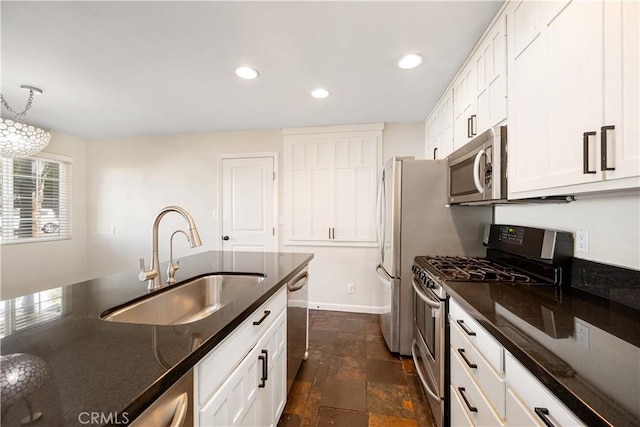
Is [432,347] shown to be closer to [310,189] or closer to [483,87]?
[483,87]

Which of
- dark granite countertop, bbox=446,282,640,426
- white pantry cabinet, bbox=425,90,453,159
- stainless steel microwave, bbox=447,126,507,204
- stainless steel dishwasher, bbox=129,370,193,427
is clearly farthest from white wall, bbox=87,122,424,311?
stainless steel dishwasher, bbox=129,370,193,427

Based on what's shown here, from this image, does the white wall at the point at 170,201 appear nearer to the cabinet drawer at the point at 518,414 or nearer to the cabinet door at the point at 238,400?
the cabinet door at the point at 238,400

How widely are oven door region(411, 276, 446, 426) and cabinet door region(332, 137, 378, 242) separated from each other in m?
1.42

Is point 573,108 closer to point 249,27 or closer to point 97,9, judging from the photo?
point 249,27

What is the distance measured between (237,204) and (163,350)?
3.18 metres

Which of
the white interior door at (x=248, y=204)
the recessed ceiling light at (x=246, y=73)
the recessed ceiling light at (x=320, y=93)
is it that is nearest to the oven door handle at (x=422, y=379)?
the white interior door at (x=248, y=204)

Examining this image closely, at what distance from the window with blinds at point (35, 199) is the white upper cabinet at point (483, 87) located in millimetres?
5083

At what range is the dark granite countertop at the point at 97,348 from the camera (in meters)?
0.49

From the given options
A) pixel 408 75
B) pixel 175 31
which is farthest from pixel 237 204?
pixel 408 75

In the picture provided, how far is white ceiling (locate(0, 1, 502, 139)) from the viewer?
59.0 inches

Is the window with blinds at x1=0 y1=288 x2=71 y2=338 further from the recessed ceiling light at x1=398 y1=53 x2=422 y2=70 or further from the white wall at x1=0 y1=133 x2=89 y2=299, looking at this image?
the white wall at x1=0 y1=133 x2=89 y2=299

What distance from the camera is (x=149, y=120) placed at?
329cm

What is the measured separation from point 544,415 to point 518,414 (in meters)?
0.15

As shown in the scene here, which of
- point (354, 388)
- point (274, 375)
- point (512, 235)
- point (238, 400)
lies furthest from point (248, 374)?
point (512, 235)
